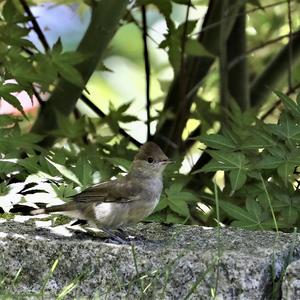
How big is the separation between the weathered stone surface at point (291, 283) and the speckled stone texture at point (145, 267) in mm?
147

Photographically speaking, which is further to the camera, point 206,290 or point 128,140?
point 128,140

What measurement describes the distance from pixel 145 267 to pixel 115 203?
79cm

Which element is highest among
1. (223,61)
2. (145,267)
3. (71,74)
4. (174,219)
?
(223,61)

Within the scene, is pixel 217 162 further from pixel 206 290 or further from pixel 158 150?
pixel 206 290

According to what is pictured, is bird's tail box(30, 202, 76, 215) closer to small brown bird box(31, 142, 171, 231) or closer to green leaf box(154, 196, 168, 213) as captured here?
small brown bird box(31, 142, 171, 231)

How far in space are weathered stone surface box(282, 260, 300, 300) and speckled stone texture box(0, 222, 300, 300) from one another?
15 cm

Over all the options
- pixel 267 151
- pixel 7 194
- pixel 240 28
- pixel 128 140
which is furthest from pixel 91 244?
pixel 240 28

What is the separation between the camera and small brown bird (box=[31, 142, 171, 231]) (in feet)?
14.6

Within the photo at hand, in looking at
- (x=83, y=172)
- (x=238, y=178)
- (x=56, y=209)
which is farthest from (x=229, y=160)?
(x=56, y=209)

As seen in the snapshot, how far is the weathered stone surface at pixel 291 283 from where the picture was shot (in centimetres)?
342

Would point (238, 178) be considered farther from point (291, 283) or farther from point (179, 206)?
point (291, 283)

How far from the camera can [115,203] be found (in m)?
4.50

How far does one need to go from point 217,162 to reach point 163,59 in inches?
180

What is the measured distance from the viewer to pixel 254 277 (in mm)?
3615
